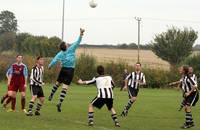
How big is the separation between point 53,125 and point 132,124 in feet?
10.3

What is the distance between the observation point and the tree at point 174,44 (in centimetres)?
8962

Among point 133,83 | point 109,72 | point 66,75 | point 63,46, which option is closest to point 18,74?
point 66,75

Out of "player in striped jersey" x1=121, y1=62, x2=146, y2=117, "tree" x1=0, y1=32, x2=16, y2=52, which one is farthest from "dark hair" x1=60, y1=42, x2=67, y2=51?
"tree" x1=0, y1=32, x2=16, y2=52

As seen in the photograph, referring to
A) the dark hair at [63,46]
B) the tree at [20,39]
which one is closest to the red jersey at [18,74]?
the dark hair at [63,46]

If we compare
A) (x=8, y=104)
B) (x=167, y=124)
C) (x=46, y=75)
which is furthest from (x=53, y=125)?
(x=46, y=75)

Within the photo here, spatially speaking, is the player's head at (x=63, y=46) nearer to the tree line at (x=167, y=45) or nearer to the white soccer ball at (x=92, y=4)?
the white soccer ball at (x=92, y=4)

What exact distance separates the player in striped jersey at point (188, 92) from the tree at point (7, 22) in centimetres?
12127

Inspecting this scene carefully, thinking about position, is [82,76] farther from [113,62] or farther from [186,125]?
[186,125]

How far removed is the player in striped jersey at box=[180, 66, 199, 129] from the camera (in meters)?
18.3

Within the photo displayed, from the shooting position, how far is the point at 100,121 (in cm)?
1908

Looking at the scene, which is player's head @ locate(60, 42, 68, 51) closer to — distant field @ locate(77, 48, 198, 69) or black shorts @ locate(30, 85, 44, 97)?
black shorts @ locate(30, 85, 44, 97)

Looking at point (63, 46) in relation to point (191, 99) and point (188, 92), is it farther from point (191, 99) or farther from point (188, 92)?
point (191, 99)

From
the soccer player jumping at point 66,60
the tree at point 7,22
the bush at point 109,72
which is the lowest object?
the bush at point 109,72

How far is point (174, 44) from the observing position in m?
91.1
